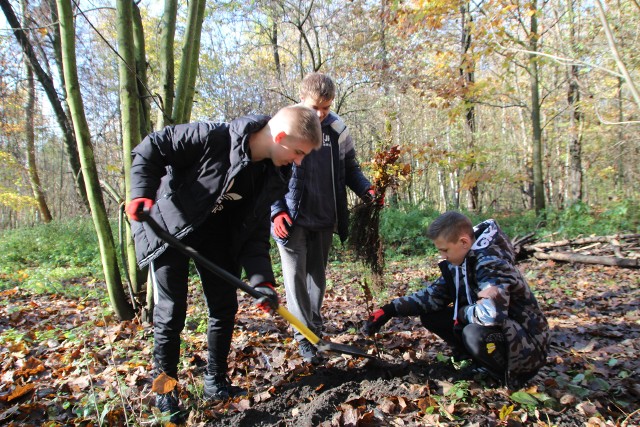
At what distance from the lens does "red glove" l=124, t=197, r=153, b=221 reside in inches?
78.5

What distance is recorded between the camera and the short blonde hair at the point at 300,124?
2.09 metres

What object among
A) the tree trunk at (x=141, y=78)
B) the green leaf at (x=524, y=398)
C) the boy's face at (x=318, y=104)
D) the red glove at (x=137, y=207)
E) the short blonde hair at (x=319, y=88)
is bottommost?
the green leaf at (x=524, y=398)

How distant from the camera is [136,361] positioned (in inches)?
115

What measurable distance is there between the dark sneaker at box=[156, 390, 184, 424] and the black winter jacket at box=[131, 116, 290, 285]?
2.59 feet

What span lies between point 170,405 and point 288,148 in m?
1.63

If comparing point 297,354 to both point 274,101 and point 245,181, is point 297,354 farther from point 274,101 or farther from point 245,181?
point 274,101

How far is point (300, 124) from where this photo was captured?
6.84 feet

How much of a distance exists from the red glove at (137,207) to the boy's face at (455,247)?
1.73m

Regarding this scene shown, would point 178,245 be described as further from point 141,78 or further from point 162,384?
Result: point 141,78

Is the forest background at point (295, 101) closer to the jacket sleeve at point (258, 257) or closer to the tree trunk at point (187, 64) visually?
the tree trunk at point (187, 64)

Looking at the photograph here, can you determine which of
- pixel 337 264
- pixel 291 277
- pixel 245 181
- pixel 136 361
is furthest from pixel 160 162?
pixel 337 264

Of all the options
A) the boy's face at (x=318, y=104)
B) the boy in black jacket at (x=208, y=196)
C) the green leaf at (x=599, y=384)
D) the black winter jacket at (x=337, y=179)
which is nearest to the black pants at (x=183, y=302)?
the boy in black jacket at (x=208, y=196)

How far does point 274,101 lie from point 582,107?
9.74 m

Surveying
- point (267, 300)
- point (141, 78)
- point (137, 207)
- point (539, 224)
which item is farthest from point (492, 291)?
point (539, 224)
